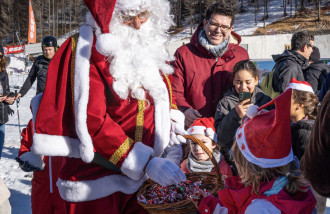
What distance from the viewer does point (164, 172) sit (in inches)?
52.1

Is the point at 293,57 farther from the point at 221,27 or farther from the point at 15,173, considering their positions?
the point at 15,173

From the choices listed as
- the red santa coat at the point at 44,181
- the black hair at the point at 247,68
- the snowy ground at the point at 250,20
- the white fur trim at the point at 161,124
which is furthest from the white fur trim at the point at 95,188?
the snowy ground at the point at 250,20

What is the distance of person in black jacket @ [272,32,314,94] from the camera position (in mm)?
3404

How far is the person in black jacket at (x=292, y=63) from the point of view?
340cm

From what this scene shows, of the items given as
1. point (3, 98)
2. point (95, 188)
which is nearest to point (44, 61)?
point (3, 98)

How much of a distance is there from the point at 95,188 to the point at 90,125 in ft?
1.12

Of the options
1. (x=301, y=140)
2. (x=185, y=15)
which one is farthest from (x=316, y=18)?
(x=301, y=140)

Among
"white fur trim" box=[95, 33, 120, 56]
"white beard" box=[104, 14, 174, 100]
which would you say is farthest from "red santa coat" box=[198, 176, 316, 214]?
"white fur trim" box=[95, 33, 120, 56]

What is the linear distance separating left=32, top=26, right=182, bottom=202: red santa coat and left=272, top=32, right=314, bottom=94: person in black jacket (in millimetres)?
2370

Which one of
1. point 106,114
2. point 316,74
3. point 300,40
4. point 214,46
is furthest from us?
point 316,74

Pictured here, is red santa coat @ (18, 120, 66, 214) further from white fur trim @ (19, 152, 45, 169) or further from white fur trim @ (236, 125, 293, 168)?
white fur trim @ (236, 125, 293, 168)

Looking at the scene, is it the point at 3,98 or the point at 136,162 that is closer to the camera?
the point at 136,162

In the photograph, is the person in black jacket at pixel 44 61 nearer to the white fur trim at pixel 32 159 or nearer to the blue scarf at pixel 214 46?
the white fur trim at pixel 32 159

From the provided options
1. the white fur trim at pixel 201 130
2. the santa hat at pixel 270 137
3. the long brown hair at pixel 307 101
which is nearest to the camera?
the santa hat at pixel 270 137
